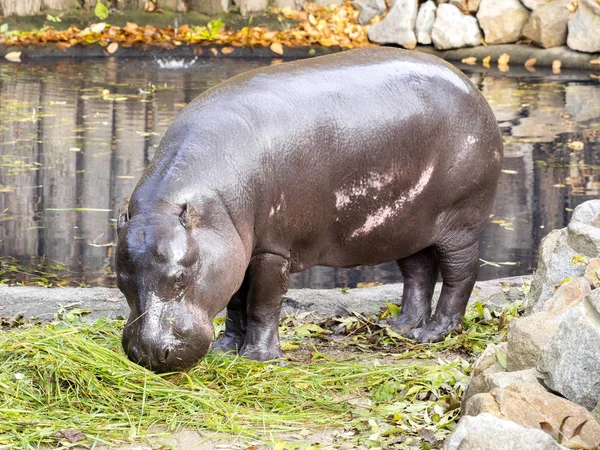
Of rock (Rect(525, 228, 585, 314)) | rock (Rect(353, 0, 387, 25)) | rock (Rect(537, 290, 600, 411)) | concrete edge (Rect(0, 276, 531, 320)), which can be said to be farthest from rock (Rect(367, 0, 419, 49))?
rock (Rect(537, 290, 600, 411))

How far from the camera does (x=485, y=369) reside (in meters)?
4.75

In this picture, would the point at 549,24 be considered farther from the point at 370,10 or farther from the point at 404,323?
the point at 404,323

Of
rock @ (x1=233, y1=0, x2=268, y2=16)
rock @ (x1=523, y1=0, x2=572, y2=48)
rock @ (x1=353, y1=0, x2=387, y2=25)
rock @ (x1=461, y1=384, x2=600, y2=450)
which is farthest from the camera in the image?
rock @ (x1=233, y1=0, x2=268, y2=16)

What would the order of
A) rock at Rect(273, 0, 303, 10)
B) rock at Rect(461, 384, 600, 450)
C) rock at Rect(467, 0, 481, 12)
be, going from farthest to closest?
1. rock at Rect(273, 0, 303, 10)
2. rock at Rect(467, 0, 481, 12)
3. rock at Rect(461, 384, 600, 450)

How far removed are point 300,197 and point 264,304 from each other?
1.91 ft

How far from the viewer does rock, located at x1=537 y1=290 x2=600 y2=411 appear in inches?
166

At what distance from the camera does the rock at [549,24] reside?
51.9 ft

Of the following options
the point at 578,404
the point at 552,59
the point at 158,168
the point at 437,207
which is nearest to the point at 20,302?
the point at 158,168

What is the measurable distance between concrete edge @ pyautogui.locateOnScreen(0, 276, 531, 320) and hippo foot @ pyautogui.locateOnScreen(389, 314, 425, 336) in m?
0.32

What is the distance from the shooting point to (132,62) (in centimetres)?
1678

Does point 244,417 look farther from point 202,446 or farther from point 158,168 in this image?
point 158,168

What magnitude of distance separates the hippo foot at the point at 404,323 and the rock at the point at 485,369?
164 centimetres

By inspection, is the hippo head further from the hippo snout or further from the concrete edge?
the concrete edge

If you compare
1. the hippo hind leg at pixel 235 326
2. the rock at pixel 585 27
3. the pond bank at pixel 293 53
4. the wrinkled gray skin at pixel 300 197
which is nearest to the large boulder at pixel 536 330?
the wrinkled gray skin at pixel 300 197
